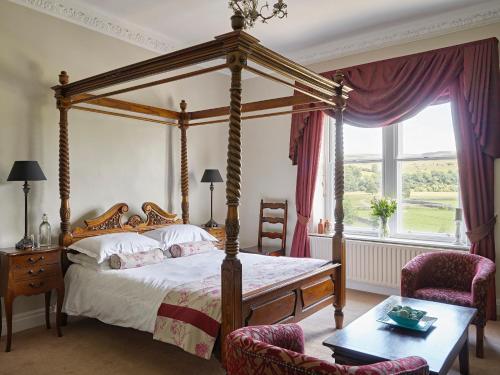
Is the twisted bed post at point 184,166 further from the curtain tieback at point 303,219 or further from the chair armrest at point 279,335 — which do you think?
the chair armrest at point 279,335

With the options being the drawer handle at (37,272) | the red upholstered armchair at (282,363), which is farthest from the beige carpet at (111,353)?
the red upholstered armchair at (282,363)

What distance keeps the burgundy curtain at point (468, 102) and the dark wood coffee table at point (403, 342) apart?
1.48 metres

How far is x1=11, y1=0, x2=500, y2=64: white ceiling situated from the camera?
377 cm

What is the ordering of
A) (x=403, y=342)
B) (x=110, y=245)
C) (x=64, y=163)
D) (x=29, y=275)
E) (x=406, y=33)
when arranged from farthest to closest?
(x=406, y=33) < (x=64, y=163) < (x=110, y=245) < (x=29, y=275) < (x=403, y=342)

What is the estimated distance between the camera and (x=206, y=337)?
7.96 feet

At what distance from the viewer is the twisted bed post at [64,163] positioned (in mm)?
3553

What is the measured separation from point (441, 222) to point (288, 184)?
6.39 feet

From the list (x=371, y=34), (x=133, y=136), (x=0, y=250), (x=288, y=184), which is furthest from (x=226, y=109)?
(x=0, y=250)

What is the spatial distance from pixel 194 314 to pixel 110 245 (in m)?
1.31

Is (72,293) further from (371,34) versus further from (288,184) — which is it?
(371,34)

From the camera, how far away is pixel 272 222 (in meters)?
5.31

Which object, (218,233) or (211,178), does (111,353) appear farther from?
(211,178)

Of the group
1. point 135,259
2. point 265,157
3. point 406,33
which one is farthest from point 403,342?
point 265,157

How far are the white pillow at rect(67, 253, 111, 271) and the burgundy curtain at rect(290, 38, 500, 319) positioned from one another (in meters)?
3.31
